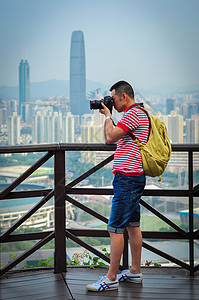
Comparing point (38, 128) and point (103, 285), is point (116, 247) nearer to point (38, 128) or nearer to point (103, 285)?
point (103, 285)

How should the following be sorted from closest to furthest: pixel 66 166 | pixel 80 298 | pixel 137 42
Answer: pixel 80 298
pixel 66 166
pixel 137 42

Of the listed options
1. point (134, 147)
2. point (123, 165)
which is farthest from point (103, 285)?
point (134, 147)

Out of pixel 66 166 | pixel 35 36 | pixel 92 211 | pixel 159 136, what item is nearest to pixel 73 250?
pixel 92 211

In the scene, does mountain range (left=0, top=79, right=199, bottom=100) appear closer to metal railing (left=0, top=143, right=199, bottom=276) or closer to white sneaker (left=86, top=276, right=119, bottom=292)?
metal railing (left=0, top=143, right=199, bottom=276)

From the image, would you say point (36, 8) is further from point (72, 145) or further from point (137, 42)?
point (72, 145)

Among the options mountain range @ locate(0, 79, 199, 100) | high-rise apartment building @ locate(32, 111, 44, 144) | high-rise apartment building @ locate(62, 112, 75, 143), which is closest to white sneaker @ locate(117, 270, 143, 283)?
high-rise apartment building @ locate(62, 112, 75, 143)

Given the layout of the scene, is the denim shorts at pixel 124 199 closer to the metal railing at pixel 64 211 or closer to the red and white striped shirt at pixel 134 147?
the red and white striped shirt at pixel 134 147

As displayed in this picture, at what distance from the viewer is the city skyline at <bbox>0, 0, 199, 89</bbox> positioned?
632 inches

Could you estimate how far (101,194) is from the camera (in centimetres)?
225

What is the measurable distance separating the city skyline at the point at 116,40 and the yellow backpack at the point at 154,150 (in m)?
14.3

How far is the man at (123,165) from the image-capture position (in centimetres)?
178

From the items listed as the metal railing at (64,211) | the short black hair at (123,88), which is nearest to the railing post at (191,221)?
the metal railing at (64,211)

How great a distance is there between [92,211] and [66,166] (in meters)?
0.33

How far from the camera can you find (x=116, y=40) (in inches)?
643
